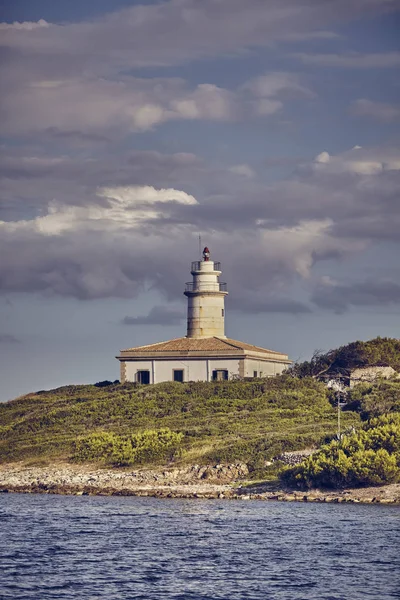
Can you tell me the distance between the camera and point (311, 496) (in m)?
58.0

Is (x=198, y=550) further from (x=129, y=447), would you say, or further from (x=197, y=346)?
(x=197, y=346)

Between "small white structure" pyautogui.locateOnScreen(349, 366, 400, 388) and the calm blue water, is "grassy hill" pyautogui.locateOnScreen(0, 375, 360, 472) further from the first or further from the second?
the calm blue water

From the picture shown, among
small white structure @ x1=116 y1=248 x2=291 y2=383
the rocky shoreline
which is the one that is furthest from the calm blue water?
small white structure @ x1=116 y1=248 x2=291 y2=383

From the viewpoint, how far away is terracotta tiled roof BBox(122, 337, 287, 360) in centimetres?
8419

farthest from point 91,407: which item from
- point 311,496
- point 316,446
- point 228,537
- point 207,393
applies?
point 228,537

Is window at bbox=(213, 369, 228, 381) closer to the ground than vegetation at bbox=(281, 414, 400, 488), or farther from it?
farther from it

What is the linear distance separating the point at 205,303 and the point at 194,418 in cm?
1134

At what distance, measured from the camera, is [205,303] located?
8681cm

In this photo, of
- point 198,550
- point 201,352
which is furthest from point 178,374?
point 198,550

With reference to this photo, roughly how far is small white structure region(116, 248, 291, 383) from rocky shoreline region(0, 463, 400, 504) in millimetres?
16567

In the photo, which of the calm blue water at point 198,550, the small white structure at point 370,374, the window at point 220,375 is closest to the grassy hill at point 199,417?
the small white structure at point 370,374

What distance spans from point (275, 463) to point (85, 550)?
24.2 meters

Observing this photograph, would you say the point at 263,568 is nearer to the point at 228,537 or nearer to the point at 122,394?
the point at 228,537

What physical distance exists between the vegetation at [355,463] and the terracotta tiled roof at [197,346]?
22.3 metres
